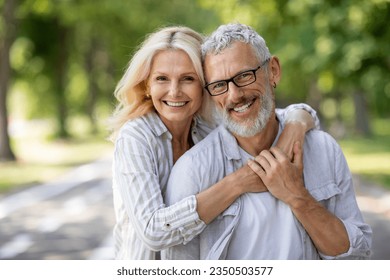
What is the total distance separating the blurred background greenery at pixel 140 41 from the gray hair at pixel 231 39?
49cm

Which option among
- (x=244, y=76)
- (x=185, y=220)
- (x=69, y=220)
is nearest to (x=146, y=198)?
(x=185, y=220)

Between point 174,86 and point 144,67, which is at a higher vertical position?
point 144,67

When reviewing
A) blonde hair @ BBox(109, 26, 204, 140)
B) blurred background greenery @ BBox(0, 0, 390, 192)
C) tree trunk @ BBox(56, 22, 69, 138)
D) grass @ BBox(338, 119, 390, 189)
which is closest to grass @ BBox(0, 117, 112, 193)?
blurred background greenery @ BBox(0, 0, 390, 192)

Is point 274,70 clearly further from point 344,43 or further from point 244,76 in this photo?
point 344,43

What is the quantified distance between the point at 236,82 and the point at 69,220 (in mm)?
7111

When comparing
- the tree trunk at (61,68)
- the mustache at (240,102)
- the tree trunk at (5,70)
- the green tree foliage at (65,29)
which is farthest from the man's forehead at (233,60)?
the tree trunk at (61,68)

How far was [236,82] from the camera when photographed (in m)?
2.44

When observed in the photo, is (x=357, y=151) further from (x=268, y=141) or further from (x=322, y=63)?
(x=268, y=141)

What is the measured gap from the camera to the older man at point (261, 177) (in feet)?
7.95

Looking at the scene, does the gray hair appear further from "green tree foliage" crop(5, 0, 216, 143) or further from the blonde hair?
"green tree foliage" crop(5, 0, 216, 143)

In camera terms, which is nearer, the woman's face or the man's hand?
the man's hand

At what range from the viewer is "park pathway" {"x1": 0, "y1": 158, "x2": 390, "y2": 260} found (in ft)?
24.0

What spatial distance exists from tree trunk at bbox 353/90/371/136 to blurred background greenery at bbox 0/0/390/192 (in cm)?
4

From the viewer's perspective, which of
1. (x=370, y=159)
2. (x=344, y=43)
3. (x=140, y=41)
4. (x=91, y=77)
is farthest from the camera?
(x=91, y=77)
